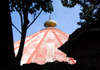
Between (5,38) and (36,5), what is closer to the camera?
(5,38)

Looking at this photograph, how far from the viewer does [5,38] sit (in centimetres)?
242

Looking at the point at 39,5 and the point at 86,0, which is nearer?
the point at 39,5

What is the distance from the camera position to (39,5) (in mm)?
3875

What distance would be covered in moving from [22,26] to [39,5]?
1.15m

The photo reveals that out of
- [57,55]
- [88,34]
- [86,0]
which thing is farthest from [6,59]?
[57,55]

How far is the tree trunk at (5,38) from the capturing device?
234 cm

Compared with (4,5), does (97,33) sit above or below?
below

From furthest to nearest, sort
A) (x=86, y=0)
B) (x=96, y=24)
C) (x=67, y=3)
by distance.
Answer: (x=86, y=0) < (x=67, y=3) < (x=96, y=24)

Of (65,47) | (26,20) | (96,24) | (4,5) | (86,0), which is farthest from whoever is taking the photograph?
(86,0)

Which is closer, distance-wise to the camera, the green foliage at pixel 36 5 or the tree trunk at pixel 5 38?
the tree trunk at pixel 5 38

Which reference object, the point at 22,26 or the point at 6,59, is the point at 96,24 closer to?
the point at 22,26

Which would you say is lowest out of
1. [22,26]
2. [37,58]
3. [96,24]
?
[37,58]

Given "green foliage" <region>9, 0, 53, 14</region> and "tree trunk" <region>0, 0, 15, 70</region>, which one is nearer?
"tree trunk" <region>0, 0, 15, 70</region>

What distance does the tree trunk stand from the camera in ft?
7.68
